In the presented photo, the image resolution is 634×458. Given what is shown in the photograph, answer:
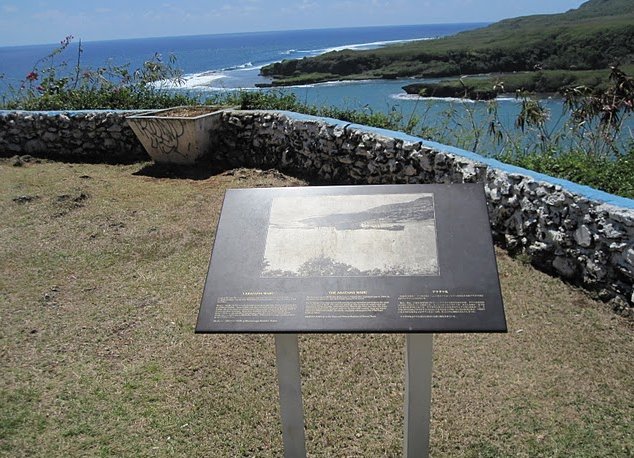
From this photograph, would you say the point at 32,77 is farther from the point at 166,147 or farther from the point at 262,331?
the point at 262,331

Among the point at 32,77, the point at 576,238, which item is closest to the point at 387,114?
the point at 576,238

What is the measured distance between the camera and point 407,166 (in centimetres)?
602

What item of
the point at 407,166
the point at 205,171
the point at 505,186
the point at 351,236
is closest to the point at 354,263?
the point at 351,236

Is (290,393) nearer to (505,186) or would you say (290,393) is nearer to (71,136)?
(505,186)


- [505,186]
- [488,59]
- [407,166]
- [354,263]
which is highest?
[354,263]

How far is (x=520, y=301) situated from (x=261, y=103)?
19.1 feet

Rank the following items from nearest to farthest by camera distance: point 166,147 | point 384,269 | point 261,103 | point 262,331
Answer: point 262,331, point 384,269, point 166,147, point 261,103

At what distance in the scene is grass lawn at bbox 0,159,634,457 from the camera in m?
2.96

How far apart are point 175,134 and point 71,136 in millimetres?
2285

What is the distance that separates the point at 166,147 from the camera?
823cm

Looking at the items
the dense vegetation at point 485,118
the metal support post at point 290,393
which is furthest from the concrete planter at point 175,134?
the metal support post at point 290,393

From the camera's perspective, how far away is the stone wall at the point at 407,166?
158 inches

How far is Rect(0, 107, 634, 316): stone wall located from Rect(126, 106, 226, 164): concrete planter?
0.93ft

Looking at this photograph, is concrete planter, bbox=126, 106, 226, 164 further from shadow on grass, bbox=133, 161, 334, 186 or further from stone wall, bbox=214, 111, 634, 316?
stone wall, bbox=214, 111, 634, 316
